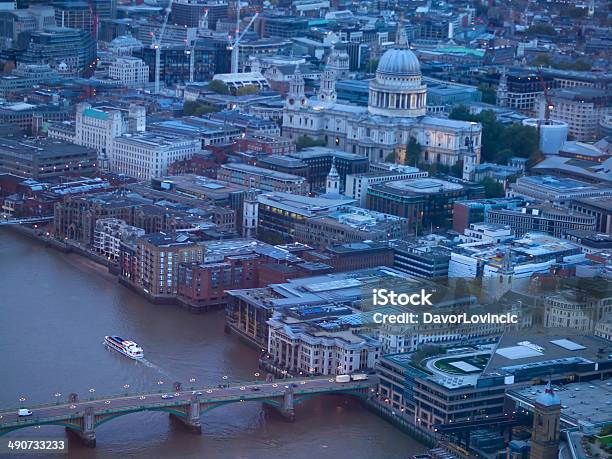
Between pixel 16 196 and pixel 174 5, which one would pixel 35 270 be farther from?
pixel 174 5

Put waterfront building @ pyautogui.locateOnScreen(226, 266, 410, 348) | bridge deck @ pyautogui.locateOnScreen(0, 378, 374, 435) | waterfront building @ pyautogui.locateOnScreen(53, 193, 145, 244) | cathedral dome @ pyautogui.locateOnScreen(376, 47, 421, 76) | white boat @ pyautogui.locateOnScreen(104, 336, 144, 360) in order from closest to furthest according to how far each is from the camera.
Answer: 1. bridge deck @ pyautogui.locateOnScreen(0, 378, 374, 435)
2. white boat @ pyautogui.locateOnScreen(104, 336, 144, 360)
3. waterfront building @ pyautogui.locateOnScreen(226, 266, 410, 348)
4. waterfront building @ pyautogui.locateOnScreen(53, 193, 145, 244)
5. cathedral dome @ pyautogui.locateOnScreen(376, 47, 421, 76)

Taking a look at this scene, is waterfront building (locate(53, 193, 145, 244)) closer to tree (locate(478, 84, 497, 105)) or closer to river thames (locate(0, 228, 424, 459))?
river thames (locate(0, 228, 424, 459))

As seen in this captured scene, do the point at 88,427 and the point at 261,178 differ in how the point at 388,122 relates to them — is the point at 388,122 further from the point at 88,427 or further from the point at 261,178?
the point at 88,427

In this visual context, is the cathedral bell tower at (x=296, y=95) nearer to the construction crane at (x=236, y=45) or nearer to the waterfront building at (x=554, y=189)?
the construction crane at (x=236, y=45)

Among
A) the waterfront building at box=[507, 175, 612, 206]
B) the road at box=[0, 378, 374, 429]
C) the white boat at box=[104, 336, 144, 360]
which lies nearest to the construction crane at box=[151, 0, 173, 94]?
the waterfront building at box=[507, 175, 612, 206]

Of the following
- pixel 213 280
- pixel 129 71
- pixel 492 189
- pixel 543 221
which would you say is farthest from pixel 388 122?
pixel 213 280
